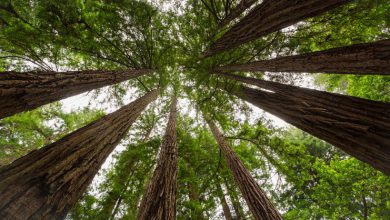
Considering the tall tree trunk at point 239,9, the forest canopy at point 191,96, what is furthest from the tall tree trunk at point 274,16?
the tall tree trunk at point 239,9

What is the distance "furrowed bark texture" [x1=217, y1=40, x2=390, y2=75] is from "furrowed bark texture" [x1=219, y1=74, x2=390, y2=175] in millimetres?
447

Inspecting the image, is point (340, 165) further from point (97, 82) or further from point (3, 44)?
point (3, 44)

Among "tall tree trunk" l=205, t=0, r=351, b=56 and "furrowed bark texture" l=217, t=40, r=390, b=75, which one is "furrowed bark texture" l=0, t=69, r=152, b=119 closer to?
"tall tree trunk" l=205, t=0, r=351, b=56

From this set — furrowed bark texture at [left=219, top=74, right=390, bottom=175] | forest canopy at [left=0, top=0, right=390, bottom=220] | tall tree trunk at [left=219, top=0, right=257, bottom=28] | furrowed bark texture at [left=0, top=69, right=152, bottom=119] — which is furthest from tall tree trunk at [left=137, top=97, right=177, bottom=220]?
tall tree trunk at [left=219, top=0, right=257, bottom=28]

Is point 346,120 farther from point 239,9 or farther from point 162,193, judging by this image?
point 239,9

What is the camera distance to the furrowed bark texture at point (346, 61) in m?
2.56

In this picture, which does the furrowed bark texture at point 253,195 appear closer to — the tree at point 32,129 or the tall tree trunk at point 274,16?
the tall tree trunk at point 274,16

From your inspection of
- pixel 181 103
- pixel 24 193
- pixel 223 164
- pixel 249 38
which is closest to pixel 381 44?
pixel 249 38

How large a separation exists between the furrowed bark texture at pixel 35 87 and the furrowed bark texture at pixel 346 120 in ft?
11.4

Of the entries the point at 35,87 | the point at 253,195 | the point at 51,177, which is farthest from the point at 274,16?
the point at 51,177

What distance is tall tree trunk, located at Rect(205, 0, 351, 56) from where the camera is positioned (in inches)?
124

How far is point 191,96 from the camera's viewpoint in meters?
6.84

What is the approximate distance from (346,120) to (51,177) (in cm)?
309

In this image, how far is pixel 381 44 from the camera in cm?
262
